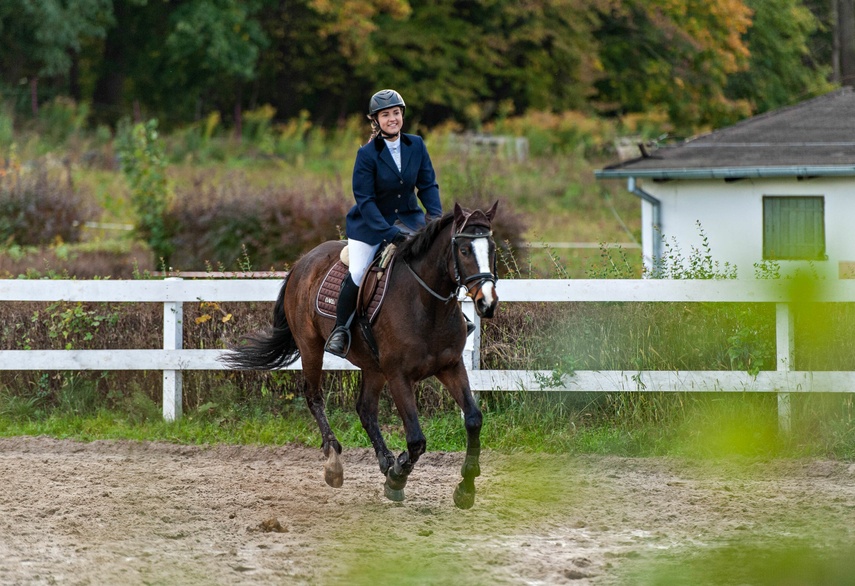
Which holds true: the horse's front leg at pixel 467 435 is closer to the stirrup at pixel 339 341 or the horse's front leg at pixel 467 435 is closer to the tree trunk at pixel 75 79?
the stirrup at pixel 339 341

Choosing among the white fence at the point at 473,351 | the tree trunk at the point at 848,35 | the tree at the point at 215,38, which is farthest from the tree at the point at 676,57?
the white fence at the point at 473,351

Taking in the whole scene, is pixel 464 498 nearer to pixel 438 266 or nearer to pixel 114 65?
pixel 438 266

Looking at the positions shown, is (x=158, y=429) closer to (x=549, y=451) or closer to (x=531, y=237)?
(x=549, y=451)

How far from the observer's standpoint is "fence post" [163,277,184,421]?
967 cm

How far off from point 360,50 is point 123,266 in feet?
77.1

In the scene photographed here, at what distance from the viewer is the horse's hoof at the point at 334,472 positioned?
7453mm

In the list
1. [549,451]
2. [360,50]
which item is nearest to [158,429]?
[549,451]

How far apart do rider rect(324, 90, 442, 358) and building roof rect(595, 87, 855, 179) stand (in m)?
12.5

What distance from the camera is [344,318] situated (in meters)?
7.35

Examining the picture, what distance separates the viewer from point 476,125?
1582 inches

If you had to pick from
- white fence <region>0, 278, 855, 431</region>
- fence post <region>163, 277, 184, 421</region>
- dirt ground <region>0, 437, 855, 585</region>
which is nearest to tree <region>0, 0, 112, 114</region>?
white fence <region>0, 278, 855, 431</region>

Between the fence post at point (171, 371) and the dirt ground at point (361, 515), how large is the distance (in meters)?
0.79

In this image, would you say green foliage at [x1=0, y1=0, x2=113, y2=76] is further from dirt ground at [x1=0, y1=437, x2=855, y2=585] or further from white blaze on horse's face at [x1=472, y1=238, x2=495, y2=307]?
white blaze on horse's face at [x1=472, y1=238, x2=495, y2=307]

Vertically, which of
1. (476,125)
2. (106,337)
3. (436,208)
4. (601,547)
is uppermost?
(476,125)
